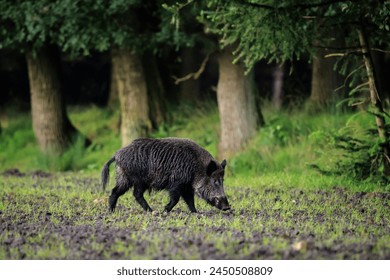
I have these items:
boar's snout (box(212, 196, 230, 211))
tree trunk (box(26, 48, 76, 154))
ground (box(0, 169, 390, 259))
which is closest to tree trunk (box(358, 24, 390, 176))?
ground (box(0, 169, 390, 259))

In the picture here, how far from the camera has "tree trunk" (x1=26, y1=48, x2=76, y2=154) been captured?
23.2 metres

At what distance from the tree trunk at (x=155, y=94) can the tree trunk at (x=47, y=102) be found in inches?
108

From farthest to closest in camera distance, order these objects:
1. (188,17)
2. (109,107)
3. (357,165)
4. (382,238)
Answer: (109,107)
(188,17)
(357,165)
(382,238)

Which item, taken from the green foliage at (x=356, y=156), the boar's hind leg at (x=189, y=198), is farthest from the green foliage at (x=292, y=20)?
the boar's hind leg at (x=189, y=198)

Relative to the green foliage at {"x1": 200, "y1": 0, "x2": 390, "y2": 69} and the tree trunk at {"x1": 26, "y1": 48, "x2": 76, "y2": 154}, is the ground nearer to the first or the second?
the green foliage at {"x1": 200, "y1": 0, "x2": 390, "y2": 69}

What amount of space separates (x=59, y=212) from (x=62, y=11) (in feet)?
29.4

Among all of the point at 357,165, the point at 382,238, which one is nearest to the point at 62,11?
the point at 357,165

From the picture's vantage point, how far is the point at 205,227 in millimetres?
9539

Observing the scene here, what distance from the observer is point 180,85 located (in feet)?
87.8

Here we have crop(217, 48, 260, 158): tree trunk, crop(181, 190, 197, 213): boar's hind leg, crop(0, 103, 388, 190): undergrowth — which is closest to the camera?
crop(181, 190, 197, 213): boar's hind leg

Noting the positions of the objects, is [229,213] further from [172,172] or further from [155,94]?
[155,94]

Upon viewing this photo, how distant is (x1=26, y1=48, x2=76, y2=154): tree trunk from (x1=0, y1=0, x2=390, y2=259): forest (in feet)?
0.13

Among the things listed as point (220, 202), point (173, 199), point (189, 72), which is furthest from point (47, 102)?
point (220, 202)
